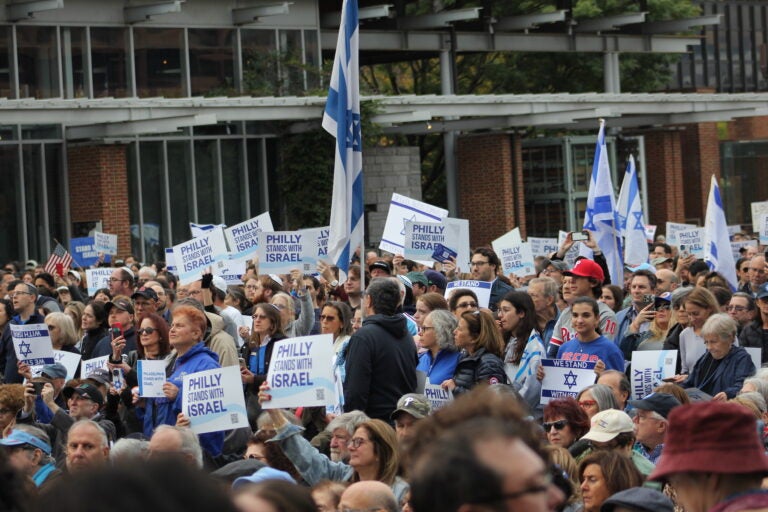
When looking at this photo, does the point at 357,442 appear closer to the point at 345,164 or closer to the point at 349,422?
the point at 349,422

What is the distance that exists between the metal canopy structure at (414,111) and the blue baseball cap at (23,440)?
19556 millimetres

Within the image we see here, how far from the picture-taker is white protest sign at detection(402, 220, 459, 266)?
1653 centimetres

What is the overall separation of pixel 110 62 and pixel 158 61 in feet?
4.26

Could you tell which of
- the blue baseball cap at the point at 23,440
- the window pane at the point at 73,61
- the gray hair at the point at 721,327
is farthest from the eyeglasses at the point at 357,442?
the window pane at the point at 73,61

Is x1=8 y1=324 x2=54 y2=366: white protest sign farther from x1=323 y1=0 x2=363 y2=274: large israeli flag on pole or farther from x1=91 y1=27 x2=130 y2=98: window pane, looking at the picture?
x1=91 y1=27 x2=130 y2=98: window pane

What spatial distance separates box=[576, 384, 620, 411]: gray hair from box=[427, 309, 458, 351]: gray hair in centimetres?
161

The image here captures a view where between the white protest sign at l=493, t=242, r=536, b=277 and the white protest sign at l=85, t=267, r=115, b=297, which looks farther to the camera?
the white protest sign at l=85, t=267, r=115, b=297

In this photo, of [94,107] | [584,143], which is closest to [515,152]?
[584,143]

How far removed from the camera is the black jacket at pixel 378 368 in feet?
30.4

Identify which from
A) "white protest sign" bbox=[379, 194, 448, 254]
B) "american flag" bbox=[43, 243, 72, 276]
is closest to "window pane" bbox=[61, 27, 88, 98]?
"american flag" bbox=[43, 243, 72, 276]

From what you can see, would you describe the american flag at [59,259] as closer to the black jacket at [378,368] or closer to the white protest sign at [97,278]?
the white protest sign at [97,278]

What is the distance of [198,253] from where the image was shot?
1517cm

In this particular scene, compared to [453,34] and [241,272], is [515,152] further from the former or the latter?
[241,272]

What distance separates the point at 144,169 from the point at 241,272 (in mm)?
16211
